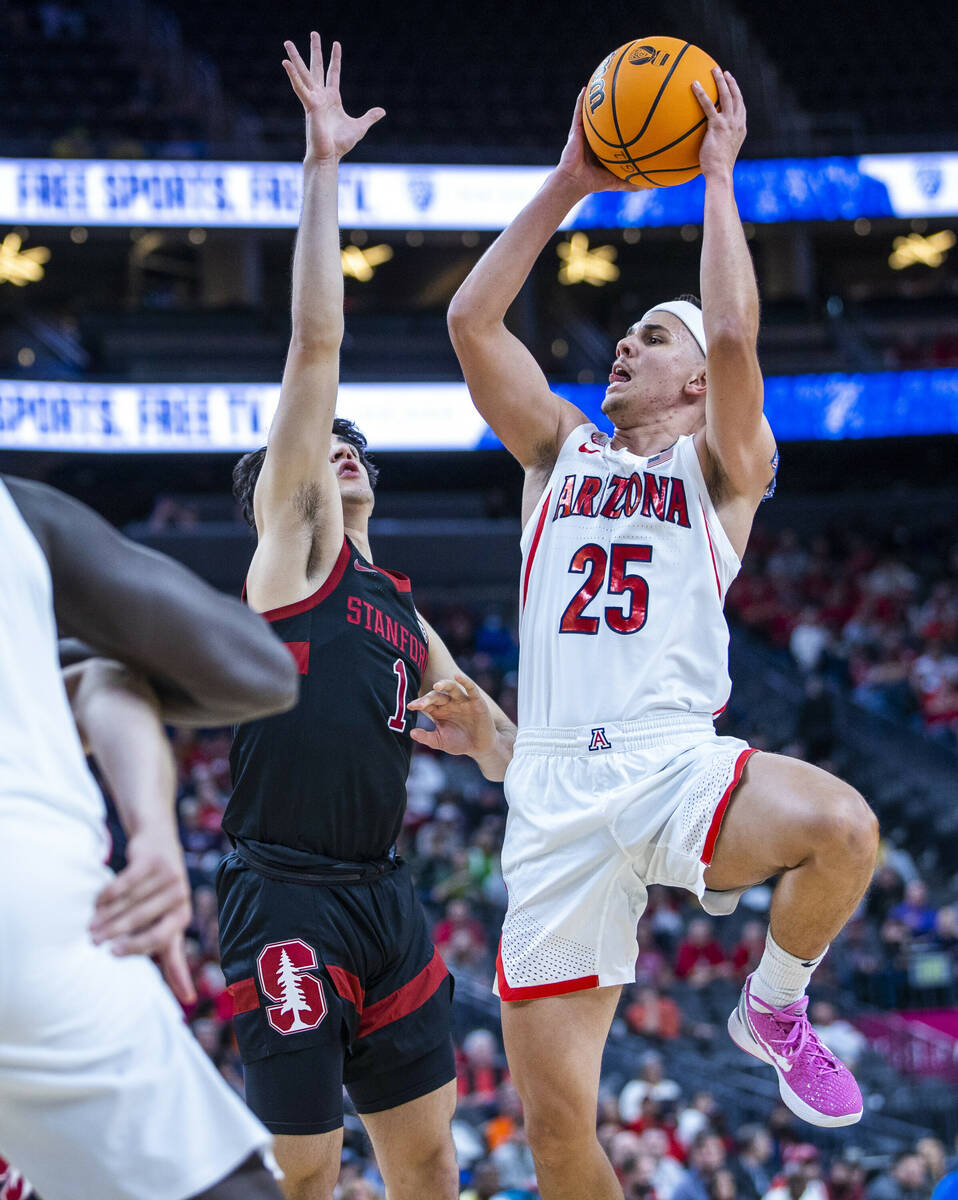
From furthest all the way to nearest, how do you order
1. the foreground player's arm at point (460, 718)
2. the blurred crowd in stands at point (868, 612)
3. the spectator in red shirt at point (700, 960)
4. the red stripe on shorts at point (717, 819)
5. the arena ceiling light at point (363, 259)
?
1. the arena ceiling light at point (363, 259)
2. the blurred crowd in stands at point (868, 612)
3. the spectator in red shirt at point (700, 960)
4. the foreground player's arm at point (460, 718)
5. the red stripe on shorts at point (717, 819)

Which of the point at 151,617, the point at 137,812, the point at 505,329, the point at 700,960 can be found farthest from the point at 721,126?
the point at 700,960

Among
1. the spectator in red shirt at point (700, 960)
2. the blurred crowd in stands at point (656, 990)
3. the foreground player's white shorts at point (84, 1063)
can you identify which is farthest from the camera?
the spectator in red shirt at point (700, 960)

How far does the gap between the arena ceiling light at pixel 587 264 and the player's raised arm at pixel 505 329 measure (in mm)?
19342

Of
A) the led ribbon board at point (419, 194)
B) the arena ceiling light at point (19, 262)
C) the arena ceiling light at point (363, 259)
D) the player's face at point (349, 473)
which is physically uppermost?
the led ribbon board at point (419, 194)

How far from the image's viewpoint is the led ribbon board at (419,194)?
19.8 metres

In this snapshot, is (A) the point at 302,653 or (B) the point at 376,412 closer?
(A) the point at 302,653

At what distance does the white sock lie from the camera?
3936 millimetres

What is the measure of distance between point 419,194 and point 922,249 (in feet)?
33.8

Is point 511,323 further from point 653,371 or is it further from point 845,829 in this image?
point 845,829

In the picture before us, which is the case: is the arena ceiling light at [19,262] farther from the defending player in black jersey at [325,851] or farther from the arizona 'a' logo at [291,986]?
the arizona 'a' logo at [291,986]

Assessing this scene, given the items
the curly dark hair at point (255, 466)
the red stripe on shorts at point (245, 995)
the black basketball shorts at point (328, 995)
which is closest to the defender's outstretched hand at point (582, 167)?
the curly dark hair at point (255, 466)

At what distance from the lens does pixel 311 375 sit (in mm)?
3891

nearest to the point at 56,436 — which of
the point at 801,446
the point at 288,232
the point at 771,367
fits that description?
the point at 288,232

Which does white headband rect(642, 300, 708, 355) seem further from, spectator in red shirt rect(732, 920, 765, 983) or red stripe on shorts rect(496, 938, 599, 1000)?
spectator in red shirt rect(732, 920, 765, 983)
